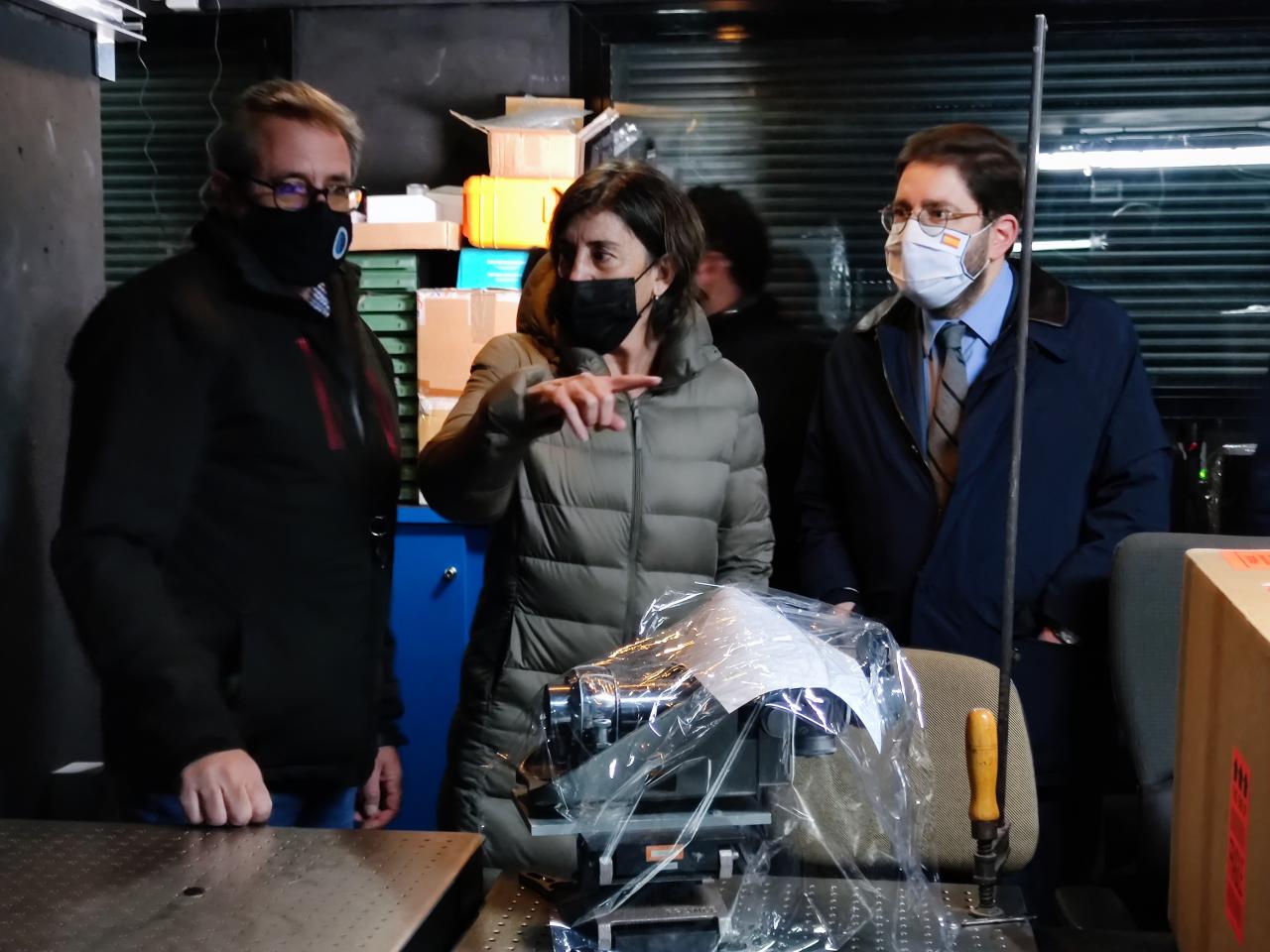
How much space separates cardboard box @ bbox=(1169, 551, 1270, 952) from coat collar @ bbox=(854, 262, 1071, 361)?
41.1 inches

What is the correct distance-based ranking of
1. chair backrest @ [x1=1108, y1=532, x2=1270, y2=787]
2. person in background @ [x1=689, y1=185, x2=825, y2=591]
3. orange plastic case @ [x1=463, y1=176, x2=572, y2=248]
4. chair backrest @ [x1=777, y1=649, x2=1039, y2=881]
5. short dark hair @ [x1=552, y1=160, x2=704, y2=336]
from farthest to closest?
orange plastic case @ [x1=463, y1=176, x2=572, y2=248], person in background @ [x1=689, y1=185, x2=825, y2=591], short dark hair @ [x1=552, y1=160, x2=704, y2=336], chair backrest @ [x1=1108, y1=532, x2=1270, y2=787], chair backrest @ [x1=777, y1=649, x2=1039, y2=881]

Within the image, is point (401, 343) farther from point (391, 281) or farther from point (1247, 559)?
point (1247, 559)

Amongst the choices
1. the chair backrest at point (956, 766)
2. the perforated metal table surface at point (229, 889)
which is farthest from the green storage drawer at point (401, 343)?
the perforated metal table surface at point (229, 889)

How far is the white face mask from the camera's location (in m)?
2.03

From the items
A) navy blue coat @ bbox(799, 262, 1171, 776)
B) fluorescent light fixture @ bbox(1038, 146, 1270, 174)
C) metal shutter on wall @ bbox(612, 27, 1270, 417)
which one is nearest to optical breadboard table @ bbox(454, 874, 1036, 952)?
navy blue coat @ bbox(799, 262, 1171, 776)

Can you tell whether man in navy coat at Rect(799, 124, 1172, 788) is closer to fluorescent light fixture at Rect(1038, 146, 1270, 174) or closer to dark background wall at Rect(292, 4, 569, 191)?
fluorescent light fixture at Rect(1038, 146, 1270, 174)

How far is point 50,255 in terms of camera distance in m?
2.22

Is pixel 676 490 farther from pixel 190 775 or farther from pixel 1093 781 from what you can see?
pixel 1093 781

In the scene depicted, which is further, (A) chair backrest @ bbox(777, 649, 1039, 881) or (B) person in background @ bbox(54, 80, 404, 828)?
(A) chair backrest @ bbox(777, 649, 1039, 881)

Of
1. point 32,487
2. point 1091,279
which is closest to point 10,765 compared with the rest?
point 32,487

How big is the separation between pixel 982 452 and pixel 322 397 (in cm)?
106

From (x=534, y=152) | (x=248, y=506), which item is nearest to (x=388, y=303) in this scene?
(x=534, y=152)

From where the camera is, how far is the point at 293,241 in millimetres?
1608

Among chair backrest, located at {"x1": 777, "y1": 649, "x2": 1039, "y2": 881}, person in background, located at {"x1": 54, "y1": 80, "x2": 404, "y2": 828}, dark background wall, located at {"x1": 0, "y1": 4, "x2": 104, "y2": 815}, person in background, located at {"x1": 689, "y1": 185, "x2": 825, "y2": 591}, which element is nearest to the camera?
person in background, located at {"x1": 54, "y1": 80, "x2": 404, "y2": 828}
